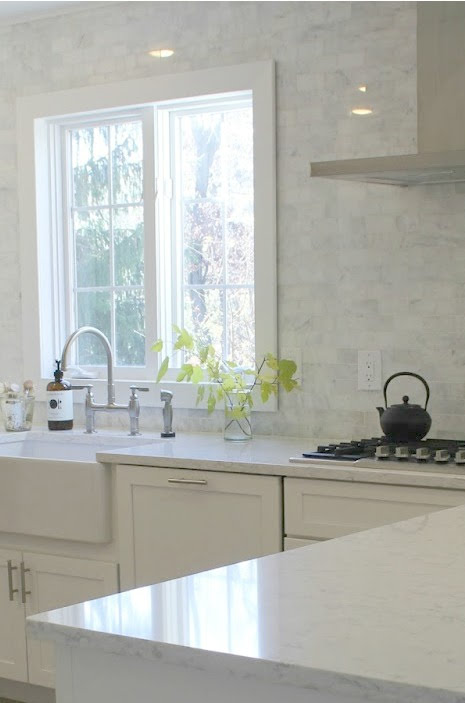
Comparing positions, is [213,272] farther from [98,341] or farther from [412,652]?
[412,652]

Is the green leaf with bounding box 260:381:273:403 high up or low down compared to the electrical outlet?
down

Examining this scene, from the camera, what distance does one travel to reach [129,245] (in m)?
4.36

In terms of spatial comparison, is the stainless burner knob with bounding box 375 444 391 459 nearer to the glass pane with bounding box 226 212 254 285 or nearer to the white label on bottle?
the glass pane with bounding box 226 212 254 285

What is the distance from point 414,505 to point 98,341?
196cm

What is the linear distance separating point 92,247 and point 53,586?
5.04 ft

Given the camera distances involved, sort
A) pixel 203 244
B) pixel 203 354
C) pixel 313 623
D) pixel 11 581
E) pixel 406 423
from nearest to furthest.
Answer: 1. pixel 313 623
2. pixel 406 423
3. pixel 11 581
4. pixel 203 354
5. pixel 203 244

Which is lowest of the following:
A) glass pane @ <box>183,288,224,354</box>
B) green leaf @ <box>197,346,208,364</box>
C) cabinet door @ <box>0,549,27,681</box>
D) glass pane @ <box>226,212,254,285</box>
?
cabinet door @ <box>0,549,27,681</box>

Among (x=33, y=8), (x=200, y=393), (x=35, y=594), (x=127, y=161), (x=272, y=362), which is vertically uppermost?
(x=33, y=8)

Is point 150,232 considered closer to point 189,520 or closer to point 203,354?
point 203,354

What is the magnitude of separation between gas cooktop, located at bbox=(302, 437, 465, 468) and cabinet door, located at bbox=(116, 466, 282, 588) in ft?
0.65

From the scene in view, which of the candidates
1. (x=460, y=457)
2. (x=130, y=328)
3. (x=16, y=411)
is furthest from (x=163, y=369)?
(x=460, y=457)

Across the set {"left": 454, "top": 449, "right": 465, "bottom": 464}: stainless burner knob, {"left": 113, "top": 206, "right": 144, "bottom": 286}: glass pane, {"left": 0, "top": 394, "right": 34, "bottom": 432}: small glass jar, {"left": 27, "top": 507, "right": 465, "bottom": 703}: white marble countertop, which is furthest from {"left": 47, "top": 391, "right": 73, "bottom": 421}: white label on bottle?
{"left": 27, "top": 507, "right": 465, "bottom": 703}: white marble countertop

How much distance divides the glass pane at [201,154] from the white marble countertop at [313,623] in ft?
8.35

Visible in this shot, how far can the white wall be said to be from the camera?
355cm
